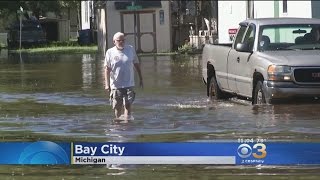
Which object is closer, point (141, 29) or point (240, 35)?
point (240, 35)

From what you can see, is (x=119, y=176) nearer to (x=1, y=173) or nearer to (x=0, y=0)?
(x=1, y=173)

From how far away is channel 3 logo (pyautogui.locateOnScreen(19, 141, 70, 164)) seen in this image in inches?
326

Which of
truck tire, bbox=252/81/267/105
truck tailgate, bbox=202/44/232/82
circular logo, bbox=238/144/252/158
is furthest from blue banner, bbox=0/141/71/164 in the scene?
truck tailgate, bbox=202/44/232/82

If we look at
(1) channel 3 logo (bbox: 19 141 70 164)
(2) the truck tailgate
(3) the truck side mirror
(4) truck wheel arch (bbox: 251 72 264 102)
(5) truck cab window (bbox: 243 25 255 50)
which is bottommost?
(1) channel 3 logo (bbox: 19 141 70 164)

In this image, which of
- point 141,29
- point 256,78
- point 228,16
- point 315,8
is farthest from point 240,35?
point 141,29

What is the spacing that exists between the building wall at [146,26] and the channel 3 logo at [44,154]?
35787 millimetres

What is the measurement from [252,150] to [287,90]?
20.0 ft

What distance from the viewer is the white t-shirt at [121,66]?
43.8ft

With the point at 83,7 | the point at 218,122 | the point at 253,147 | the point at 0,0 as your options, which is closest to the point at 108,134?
the point at 218,122

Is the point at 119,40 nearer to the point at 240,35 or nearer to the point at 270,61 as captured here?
the point at 270,61

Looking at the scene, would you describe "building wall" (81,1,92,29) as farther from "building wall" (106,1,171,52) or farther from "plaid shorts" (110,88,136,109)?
"plaid shorts" (110,88,136,109)

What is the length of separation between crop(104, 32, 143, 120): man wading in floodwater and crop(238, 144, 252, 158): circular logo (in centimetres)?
542

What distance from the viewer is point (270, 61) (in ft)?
46.1

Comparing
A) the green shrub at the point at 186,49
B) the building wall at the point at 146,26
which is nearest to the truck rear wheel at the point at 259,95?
the green shrub at the point at 186,49
